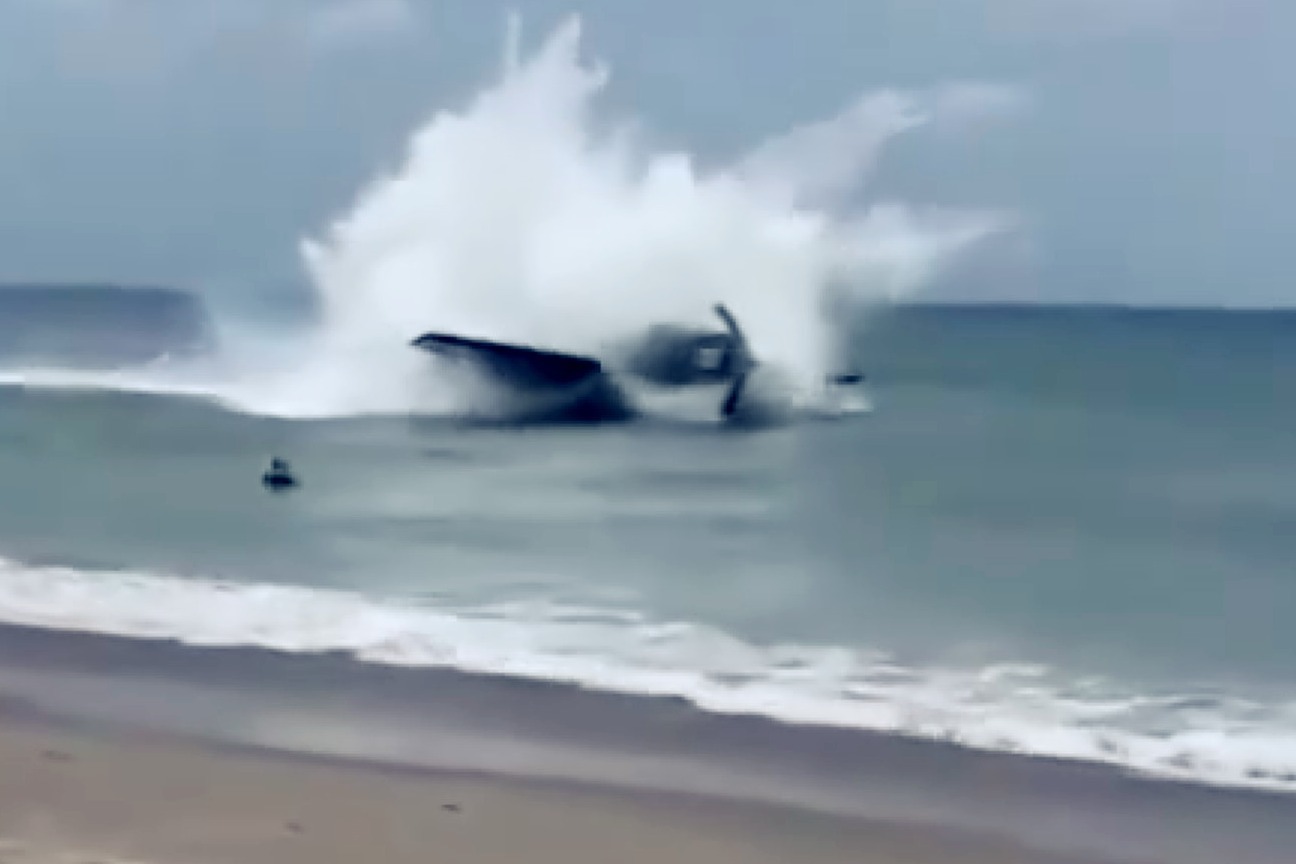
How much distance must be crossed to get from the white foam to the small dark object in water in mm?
8964

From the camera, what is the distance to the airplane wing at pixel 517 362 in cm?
4066

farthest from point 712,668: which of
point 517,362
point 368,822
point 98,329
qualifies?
point 98,329

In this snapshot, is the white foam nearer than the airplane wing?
Yes

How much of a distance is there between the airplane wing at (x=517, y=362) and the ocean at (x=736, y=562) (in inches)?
68.0

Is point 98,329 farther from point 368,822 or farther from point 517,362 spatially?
point 368,822

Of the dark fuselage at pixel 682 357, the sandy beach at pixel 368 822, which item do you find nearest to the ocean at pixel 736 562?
the sandy beach at pixel 368 822

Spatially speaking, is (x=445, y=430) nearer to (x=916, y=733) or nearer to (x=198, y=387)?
(x=198, y=387)

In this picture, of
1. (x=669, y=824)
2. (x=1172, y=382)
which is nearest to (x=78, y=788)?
(x=669, y=824)

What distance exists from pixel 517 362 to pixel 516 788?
30.3m

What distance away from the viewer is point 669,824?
10156 mm

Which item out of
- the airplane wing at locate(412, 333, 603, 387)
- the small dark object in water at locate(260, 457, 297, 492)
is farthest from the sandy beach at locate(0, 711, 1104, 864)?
the airplane wing at locate(412, 333, 603, 387)

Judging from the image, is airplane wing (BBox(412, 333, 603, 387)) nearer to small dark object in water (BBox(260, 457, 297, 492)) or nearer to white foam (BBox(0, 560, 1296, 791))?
small dark object in water (BBox(260, 457, 297, 492))

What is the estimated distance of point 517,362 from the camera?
134ft

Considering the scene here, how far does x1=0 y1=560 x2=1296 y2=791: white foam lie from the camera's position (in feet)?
40.7
